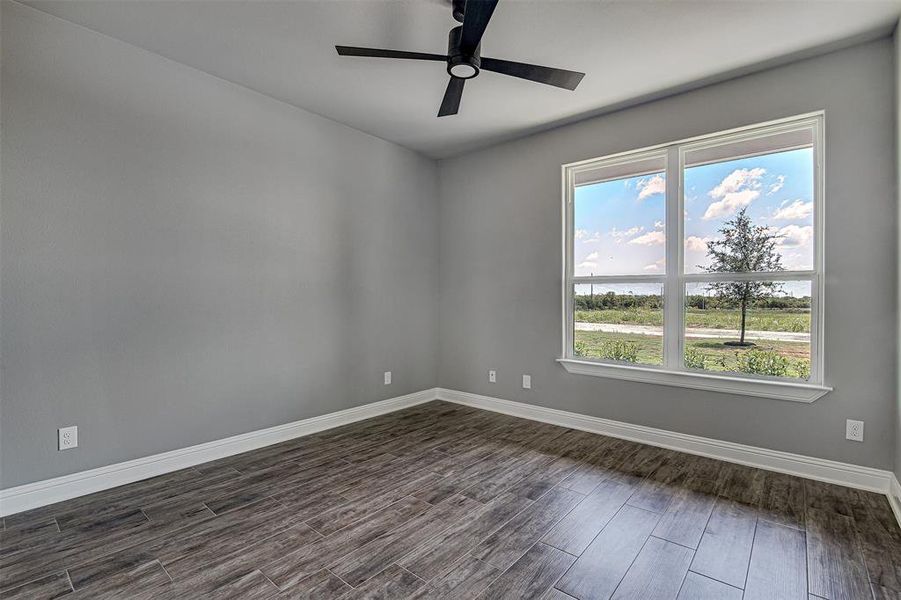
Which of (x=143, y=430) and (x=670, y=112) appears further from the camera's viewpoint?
(x=670, y=112)

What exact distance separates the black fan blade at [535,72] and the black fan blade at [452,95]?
0.70ft

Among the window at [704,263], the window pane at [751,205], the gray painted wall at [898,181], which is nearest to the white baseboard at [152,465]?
the window at [704,263]

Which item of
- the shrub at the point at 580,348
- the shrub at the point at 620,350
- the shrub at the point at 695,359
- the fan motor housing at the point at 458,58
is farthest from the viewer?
the shrub at the point at 580,348

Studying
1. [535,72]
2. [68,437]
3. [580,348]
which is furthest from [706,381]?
[68,437]

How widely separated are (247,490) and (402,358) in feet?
7.09

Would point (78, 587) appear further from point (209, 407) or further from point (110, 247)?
point (110, 247)

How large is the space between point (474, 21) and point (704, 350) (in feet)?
9.31

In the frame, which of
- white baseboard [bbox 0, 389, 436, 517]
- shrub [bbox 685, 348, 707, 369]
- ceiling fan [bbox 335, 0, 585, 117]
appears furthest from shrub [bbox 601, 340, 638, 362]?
white baseboard [bbox 0, 389, 436, 517]

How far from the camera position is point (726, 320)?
10.4 feet

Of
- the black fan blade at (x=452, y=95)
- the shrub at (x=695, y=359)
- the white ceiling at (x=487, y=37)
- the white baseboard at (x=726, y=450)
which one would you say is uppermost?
the white ceiling at (x=487, y=37)

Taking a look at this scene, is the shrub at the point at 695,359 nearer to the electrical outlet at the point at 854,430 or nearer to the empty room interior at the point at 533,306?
the empty room interior at the point at 533,306

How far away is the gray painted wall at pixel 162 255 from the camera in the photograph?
2.35 meters

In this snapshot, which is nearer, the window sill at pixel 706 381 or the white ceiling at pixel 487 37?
the white ceiling at pixel 487 37

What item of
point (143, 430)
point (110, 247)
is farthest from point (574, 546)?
point (110, 247)
